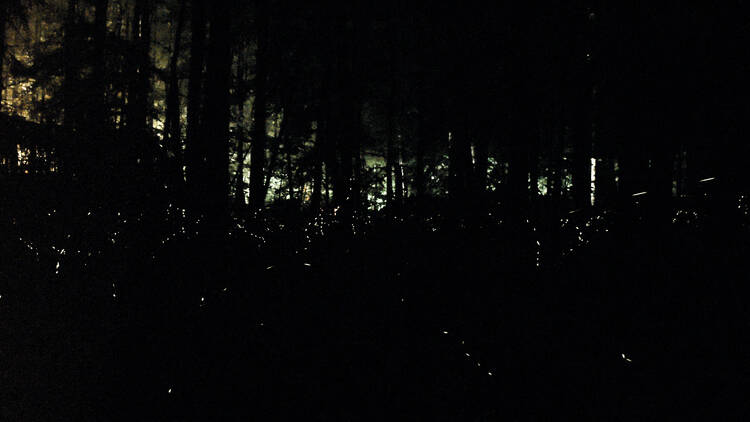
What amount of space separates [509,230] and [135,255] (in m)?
3.63

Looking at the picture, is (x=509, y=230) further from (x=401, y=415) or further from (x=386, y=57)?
(x=386, y=57)

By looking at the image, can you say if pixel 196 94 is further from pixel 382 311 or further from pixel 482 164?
pixel 482 164

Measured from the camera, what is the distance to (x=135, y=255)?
4430 mm

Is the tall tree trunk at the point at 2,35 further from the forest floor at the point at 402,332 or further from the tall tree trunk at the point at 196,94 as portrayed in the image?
the forest floor at the point at 402,332

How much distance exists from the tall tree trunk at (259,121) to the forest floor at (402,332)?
23.3ft

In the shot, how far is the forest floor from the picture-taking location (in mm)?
3709

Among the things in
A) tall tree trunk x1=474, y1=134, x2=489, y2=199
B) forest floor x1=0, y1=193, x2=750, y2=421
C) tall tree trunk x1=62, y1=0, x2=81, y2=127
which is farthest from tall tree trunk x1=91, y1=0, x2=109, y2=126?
tall tree trunk x1=474, y1=134, x2=489, y2=199

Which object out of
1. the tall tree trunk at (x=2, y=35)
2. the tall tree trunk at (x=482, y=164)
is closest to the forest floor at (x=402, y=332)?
the tall tree trunk at (x=482, y=164)

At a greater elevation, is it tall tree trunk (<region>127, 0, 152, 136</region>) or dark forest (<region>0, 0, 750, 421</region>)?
tall tree trunk (<region>127, 0, 152, 136</region>)

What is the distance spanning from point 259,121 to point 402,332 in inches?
358

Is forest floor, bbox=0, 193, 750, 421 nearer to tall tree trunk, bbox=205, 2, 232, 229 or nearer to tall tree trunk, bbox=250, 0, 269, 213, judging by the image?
tall tree trunk, bbox=205, 2, 232, 229

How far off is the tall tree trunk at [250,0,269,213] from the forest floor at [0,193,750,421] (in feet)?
23.3

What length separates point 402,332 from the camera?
4.28 metres

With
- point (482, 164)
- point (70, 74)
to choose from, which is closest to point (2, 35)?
point (70, 74)
